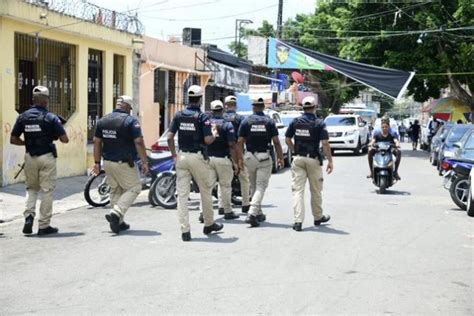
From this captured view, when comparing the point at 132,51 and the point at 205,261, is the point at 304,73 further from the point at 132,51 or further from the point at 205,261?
the point at 205,261

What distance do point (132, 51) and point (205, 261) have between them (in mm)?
13749

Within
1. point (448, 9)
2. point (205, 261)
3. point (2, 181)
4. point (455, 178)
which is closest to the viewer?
point (205, 261)

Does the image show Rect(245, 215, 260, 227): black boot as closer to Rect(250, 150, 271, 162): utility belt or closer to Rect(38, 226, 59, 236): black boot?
Rect(250, 150, 271, 162): utility belt

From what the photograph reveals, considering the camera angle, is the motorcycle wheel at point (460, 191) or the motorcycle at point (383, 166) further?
the motorcycle at point (383, 166)

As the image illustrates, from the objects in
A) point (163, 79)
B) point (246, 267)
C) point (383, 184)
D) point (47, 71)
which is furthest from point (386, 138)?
point (163, 79)

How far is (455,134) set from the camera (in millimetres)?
20781

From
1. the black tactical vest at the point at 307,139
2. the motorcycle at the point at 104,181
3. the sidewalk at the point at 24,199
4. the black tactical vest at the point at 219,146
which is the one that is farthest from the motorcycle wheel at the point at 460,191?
the sidewalk at the point at 24,199

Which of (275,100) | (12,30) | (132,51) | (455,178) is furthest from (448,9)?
(12,30)

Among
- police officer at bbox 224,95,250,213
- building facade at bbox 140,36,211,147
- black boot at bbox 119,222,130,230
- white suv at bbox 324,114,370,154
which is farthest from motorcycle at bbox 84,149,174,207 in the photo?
white suv at bbox 324,114,370,154

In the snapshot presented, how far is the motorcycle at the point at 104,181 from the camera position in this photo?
11734 millimetres

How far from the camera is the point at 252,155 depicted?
1005 centimetres

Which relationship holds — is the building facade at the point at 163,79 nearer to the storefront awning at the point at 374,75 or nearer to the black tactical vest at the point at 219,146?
the storefront awning at the point at 374,75

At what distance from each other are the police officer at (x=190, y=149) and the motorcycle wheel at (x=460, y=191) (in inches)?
221

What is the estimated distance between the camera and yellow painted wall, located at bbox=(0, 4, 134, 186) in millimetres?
13445
